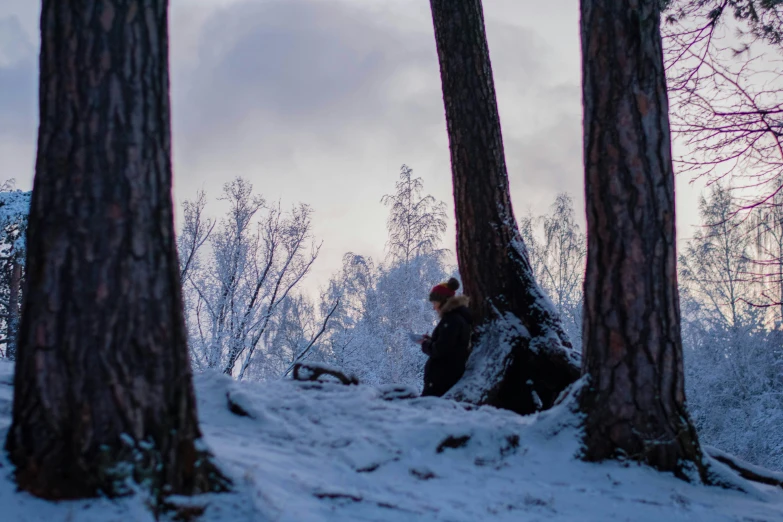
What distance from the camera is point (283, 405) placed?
13.5 feet

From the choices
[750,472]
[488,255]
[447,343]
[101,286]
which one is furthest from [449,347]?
[101,286]

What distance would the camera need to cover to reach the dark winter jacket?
550 cm

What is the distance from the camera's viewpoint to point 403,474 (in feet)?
10.5

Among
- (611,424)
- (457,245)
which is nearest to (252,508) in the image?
(611,424)

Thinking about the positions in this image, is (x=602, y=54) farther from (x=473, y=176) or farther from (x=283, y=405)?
(x=283, y=405)

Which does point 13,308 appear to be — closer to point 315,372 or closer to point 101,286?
point 315,372

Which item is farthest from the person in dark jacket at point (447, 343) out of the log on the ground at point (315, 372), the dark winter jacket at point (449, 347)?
the log on the ground at point (315, 372)

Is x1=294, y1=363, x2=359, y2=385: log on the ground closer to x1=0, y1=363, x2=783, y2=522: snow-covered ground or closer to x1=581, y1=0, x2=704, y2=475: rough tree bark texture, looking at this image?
x1=0, y1=363, x2=783, y2=522: snow-covered ground

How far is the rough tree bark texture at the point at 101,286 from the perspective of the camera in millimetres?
2209

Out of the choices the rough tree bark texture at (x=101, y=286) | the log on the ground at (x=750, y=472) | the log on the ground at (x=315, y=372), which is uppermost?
the rough tree bark texture at (x=101, y=286)

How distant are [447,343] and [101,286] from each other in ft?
12.1

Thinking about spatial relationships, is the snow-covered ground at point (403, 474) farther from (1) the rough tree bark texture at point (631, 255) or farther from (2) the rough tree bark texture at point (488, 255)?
(2) the rough tree bark texture at point (488, 255)

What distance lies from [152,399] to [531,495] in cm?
195

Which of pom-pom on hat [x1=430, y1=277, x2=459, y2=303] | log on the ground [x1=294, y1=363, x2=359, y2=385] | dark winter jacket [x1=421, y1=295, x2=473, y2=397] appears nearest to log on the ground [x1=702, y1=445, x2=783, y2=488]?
dark winter jacket [x1=421, y1=295, x2=473, y2=397]
